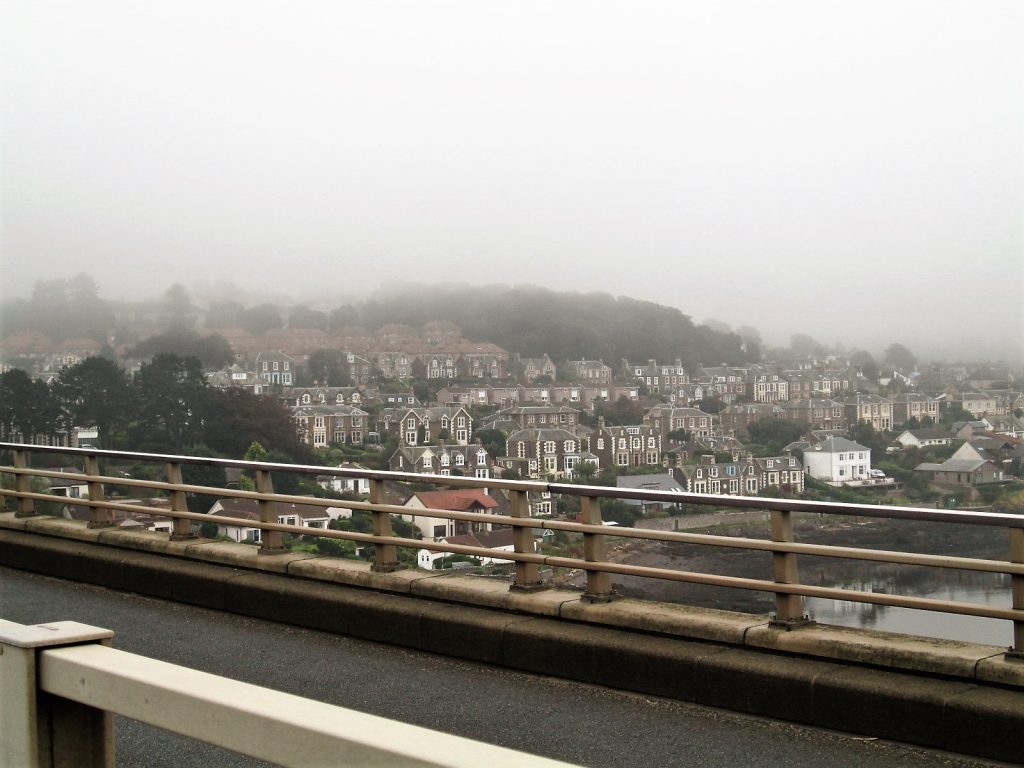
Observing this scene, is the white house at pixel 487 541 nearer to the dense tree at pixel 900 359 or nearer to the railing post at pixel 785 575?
the railing post at pixel 785 575

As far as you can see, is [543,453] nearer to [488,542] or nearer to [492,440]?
[492,440]

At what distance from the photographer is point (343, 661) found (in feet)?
29.4

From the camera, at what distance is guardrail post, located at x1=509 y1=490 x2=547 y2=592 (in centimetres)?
895

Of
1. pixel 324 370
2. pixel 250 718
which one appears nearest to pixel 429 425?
pixel 324 370

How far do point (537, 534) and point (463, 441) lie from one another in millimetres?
12800

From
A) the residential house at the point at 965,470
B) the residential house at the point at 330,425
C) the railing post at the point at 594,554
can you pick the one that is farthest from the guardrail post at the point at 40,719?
the residential house at the point at 330,425

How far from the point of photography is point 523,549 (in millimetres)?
9094

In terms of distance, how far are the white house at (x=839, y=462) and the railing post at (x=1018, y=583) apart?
18.3ft

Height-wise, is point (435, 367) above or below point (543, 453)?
above

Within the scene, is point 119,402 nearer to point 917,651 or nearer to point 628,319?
point 628,319

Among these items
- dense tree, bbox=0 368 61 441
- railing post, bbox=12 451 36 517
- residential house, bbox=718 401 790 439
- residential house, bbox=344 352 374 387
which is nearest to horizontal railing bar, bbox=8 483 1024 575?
railing post, bbox=12 451 36 517

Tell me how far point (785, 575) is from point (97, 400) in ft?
75.2

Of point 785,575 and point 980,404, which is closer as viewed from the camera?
point 785,575

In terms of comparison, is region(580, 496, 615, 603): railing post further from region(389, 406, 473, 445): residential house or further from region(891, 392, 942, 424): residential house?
region(389, 406, 473, 445): residential house
